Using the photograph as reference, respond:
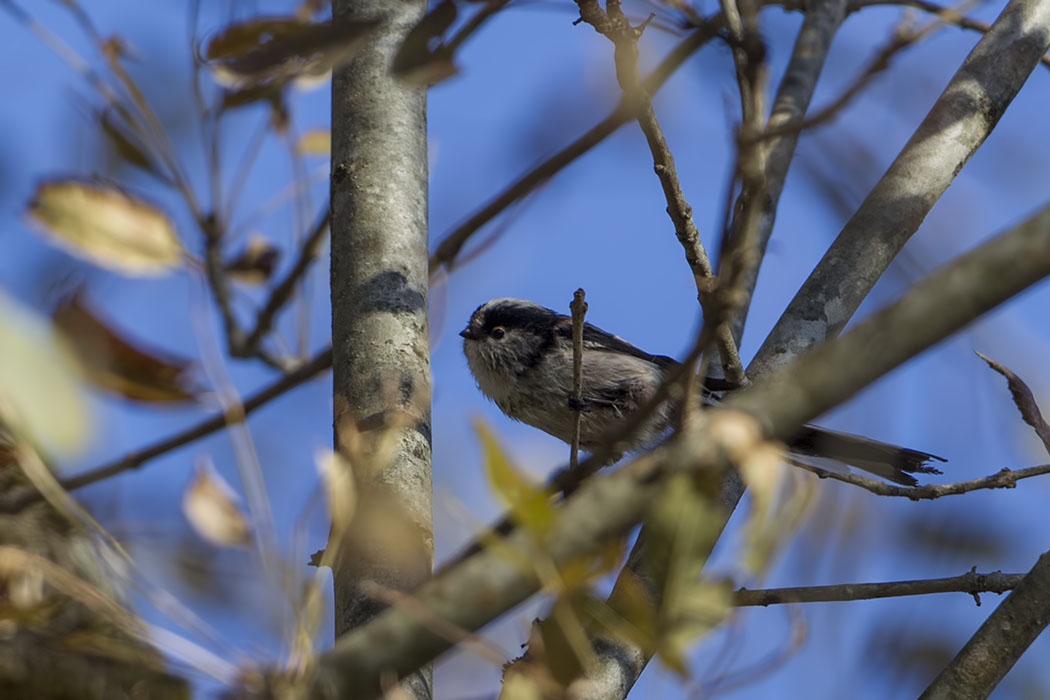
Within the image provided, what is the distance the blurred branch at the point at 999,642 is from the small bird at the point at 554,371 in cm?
154

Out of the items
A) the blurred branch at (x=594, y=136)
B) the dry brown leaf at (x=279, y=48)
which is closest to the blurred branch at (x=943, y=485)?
the blurred branch at (x=594, y=136)

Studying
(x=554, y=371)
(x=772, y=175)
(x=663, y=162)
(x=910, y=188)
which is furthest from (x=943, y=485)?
(x=554, y=371)

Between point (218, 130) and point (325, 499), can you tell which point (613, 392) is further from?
point (325, 499)

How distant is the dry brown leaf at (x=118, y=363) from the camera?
2.88 feet

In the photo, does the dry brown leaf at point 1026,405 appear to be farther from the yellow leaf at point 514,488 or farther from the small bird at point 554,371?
the small bird at point 554,371

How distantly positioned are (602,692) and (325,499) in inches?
45.0

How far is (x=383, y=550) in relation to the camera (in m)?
1.67

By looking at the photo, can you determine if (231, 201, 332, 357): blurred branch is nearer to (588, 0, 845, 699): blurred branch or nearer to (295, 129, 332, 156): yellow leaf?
(295, 129, 332, 156): yellow leaf

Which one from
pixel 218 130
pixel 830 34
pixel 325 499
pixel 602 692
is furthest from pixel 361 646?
pixel 830 34

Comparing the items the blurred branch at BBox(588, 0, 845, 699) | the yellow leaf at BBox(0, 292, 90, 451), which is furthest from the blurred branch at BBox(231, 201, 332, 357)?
the yellow leaf at BBox(0, 292, 90, 451)

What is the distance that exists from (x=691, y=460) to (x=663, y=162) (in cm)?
106

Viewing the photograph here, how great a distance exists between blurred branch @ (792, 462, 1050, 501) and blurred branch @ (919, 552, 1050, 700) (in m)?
0.18

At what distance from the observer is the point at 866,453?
3203mm

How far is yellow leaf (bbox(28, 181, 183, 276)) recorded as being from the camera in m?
1.18
